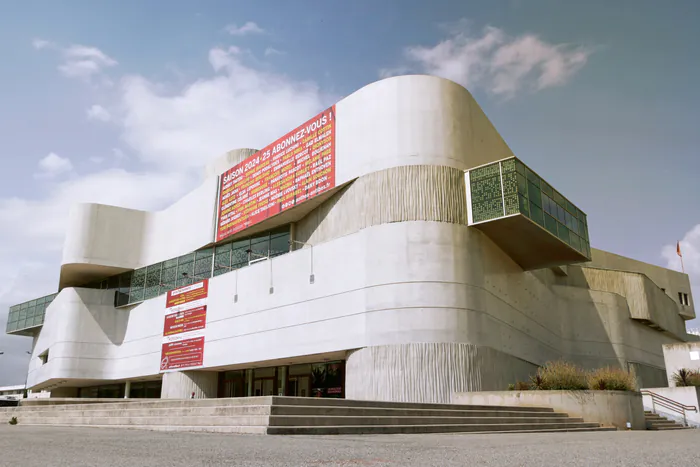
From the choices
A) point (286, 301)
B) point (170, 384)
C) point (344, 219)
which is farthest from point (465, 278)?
point (170, 384)

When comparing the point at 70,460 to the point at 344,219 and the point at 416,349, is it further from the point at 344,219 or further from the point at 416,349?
the point at 344,219

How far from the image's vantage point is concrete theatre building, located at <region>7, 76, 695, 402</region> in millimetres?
25016

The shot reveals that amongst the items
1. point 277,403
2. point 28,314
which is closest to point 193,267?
point 277,403

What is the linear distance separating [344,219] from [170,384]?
16805 millimetres

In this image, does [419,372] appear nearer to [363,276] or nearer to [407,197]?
[363,276]

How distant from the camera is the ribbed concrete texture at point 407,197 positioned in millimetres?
26078

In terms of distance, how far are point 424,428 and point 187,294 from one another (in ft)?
82.0

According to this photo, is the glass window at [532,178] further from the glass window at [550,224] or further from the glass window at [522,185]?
the glass window at [550,224]

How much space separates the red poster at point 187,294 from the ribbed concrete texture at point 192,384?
459 centimetres

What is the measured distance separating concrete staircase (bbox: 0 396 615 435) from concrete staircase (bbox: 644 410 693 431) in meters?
4.62

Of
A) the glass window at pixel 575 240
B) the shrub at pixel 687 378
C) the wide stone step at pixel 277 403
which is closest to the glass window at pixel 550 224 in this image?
the glass window at pixel 575 240

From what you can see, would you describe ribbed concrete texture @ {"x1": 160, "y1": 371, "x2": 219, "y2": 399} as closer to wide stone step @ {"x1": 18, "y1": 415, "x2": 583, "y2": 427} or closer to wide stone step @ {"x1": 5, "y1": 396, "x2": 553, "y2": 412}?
wide stone step @ {"x1": 18, "y1": 415, "x2": 583, "y2": 427}

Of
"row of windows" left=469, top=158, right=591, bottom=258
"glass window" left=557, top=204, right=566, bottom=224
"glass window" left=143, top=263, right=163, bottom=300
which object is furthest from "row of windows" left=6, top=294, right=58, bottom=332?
"glass window" left=557, top=204, right=566, bottom=224

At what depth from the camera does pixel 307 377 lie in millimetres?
30203
